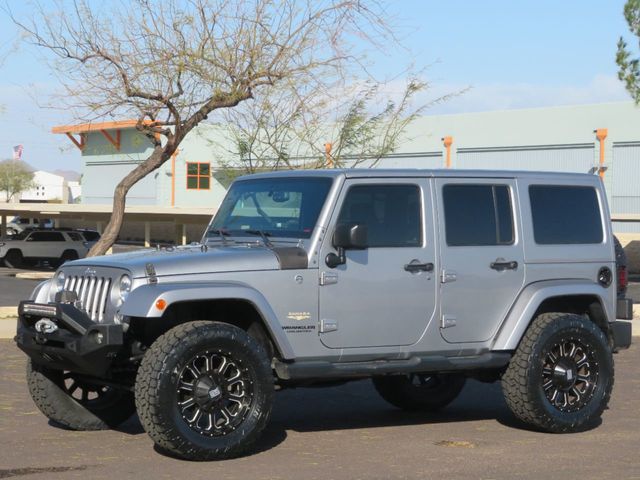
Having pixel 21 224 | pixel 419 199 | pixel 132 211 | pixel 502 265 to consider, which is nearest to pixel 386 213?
pixel 419 199

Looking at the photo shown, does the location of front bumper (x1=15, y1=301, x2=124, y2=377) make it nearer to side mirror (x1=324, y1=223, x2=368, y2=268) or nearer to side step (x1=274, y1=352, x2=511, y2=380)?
side step (x1=274, y1=352, x2=511, y2=380)

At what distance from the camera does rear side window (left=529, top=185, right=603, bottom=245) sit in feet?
30.6

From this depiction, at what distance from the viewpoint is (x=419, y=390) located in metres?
10.2

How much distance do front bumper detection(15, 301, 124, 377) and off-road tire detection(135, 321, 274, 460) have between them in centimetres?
29

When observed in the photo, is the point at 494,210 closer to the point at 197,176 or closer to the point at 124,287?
the point at 124,287

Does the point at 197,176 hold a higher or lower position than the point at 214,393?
higher

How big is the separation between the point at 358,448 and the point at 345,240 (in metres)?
1.51

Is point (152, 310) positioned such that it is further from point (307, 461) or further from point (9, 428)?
point (9, 428)

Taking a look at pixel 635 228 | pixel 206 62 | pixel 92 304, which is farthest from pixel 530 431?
pixel 635 228

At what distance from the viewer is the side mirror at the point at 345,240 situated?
8.11 metres

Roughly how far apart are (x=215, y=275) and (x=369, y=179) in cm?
148

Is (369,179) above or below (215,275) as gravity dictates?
above

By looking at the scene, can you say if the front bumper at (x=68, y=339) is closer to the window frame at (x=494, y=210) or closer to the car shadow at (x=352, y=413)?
the car shadow at (x=352, y=413)

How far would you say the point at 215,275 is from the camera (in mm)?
7859
